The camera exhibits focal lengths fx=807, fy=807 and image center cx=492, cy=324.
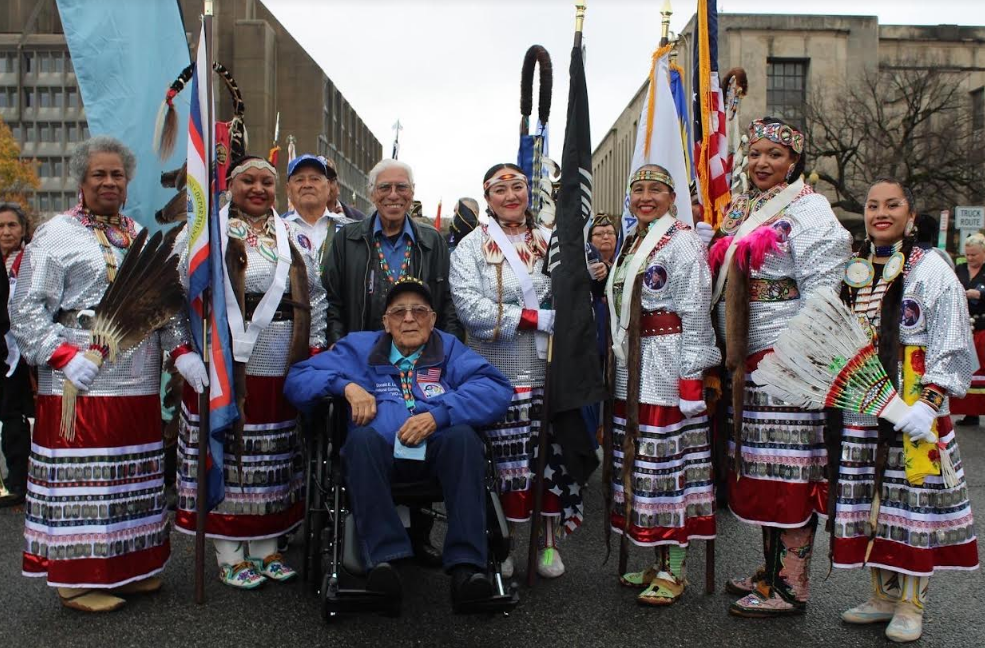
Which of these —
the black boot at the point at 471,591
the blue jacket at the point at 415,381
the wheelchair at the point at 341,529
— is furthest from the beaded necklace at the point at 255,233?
the black boot at the point at 471,591

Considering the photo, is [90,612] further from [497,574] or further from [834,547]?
[834,547]

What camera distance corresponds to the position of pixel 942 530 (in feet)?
10.9

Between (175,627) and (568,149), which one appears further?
(568,149)

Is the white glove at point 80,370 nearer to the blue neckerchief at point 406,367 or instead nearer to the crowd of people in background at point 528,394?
the crowd of people in background at point 528,394

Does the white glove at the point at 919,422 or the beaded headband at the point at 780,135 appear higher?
the beaded headband at the point at 780,135

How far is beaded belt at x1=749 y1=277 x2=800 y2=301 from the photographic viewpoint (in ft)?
11.7

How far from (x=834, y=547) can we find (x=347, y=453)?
2097 mm

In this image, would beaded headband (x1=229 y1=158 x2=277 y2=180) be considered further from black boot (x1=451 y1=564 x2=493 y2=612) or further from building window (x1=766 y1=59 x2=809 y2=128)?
building window (x1=766 y1=59 x2=809 y2=128)

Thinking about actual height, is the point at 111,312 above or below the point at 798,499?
above

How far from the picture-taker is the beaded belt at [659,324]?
12.3 ft

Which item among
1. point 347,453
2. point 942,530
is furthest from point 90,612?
point 942,530

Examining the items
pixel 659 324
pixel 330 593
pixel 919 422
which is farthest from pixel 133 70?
pixel 919 422

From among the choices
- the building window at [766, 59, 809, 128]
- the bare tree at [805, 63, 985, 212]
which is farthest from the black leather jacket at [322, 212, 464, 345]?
the building window at [766, 59, 809, 128]

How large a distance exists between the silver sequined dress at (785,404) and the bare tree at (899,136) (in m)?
21.2
